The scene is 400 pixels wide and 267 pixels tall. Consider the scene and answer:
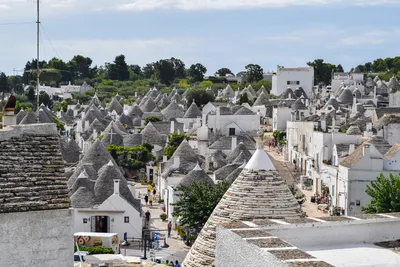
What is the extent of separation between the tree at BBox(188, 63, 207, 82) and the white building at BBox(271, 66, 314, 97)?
38.4 m

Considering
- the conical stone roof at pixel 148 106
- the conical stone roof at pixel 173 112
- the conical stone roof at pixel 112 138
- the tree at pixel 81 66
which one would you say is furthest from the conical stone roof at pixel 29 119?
the tree at pixel 81 66

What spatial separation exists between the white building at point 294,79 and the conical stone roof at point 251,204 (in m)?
81.8

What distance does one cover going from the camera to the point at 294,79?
96.8 m

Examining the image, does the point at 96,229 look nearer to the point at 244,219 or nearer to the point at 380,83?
the point at 244,219

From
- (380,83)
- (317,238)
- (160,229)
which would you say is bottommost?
(160,229)

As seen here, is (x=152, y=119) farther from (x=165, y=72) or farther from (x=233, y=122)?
(x=165, y=72)

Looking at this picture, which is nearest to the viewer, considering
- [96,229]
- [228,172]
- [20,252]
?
[20,252]

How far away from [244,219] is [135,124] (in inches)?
2506

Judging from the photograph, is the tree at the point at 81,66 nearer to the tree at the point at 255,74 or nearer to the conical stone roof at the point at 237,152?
the tree at the point at 255,74

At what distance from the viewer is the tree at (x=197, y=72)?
442ft

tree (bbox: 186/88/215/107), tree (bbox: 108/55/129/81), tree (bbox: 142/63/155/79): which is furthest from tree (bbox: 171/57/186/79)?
tree (bbox: 186/88/215/107)

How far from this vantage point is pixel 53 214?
9.54m

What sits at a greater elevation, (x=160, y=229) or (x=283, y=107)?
(x=283, y=107)

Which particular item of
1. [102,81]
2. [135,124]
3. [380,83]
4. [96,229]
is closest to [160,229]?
[96,229]
